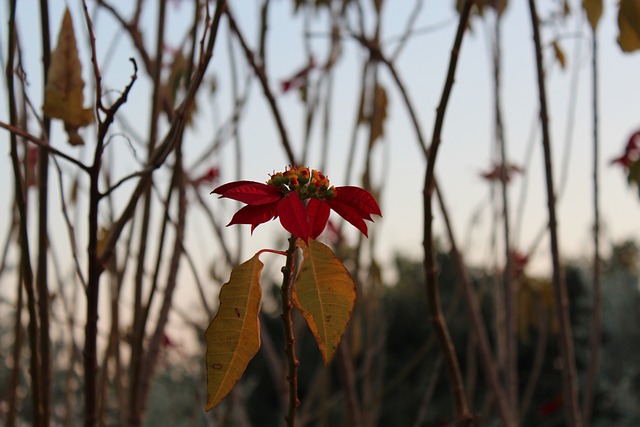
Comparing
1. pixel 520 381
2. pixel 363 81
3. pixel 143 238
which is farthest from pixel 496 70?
pixel 520 381

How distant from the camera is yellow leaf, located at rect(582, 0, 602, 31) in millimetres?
574

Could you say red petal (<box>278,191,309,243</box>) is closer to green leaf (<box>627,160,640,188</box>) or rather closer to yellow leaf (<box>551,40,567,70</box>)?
green leaf (<box>627,160,640,188</box>)

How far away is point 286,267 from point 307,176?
0.15 feet

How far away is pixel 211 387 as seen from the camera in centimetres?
36

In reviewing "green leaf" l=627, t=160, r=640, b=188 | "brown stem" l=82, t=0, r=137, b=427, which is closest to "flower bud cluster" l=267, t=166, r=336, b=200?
"brown stem" l=82, t=0, r=137, b=427

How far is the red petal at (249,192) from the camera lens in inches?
14.3

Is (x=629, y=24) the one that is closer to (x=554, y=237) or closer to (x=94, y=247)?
(x=554, y=237)

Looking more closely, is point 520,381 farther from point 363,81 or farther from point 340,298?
point 340,298

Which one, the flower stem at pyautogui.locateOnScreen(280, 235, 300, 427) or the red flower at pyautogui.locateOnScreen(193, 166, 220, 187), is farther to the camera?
the red flower at pyautogui.locateOnScreen(193, 166, 220, 187)

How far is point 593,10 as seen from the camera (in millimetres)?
576

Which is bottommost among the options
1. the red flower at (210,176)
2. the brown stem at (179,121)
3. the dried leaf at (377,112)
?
the brown stem at (179,121)

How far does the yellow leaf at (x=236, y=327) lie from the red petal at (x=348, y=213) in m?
0.05

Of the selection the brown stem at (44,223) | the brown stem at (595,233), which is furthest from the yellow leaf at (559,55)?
the brown stem at (44,223)

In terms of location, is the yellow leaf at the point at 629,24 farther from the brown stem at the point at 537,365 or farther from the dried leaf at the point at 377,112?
the brown stem at the point at 537,365
